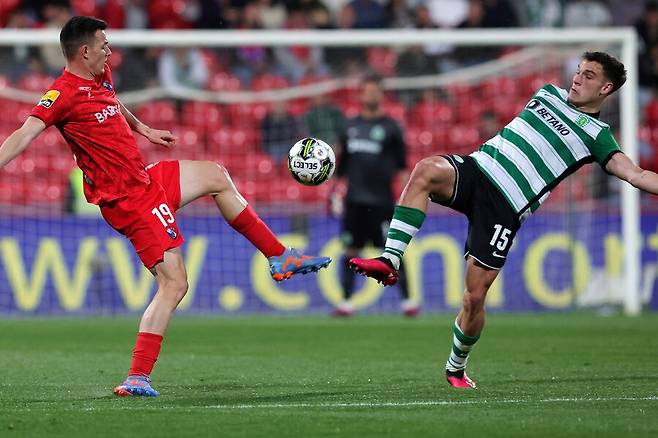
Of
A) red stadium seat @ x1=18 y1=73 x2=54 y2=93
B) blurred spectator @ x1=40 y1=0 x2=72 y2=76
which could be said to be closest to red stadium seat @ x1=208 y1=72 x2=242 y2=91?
blurred spectator @ x1=40 y1=0 x2=72 y2=76

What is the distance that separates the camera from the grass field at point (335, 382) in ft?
19.1

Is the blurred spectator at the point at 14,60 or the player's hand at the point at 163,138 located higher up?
the blurred spectator at the point at 14,60

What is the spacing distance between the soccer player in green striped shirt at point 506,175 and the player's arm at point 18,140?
2.07m

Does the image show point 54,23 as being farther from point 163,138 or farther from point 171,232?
point 171,232

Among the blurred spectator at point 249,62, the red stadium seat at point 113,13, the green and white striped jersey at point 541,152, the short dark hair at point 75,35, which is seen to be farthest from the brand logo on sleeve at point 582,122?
the red stadium seat at point 113,13

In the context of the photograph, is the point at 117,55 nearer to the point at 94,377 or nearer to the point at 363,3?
the point at 363,3

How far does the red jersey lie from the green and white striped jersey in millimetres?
2051

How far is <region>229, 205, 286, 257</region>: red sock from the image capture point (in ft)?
24.3

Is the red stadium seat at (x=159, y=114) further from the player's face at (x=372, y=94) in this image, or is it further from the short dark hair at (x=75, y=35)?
the short dark hair at (x=75, y=35)

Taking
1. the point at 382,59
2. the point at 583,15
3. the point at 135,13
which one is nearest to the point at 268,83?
the point at 382,59

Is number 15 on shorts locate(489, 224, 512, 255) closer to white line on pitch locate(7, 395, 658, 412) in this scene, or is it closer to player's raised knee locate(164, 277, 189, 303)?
white line on pitch locate(7, 395, 658, 412)

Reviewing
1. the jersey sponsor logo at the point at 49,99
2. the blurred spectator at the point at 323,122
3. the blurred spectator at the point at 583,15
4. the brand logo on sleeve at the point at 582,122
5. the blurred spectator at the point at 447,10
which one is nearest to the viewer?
the jersey sponsor logo at the point at 49,99

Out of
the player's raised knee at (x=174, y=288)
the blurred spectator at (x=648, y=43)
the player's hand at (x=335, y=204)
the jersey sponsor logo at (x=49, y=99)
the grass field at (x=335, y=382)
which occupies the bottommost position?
the grass field at (x=335, y=382)

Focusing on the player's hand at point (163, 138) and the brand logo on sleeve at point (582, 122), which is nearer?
the brand logo on sleeve at point (582, 122)
